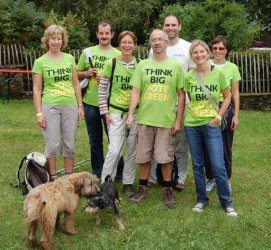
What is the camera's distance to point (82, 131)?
1075 cm

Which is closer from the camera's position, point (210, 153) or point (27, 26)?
point (210, 153)

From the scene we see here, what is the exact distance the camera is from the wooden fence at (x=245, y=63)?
1515 centimetres

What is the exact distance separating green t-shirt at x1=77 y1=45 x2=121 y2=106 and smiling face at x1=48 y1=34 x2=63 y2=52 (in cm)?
60

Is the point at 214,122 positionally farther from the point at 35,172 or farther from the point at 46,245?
the point at 35,172

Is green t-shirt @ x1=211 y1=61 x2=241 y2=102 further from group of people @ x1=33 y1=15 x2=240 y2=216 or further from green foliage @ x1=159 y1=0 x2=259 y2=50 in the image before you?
green foliage @ x1=159 y1=0 x2=259 y2=50

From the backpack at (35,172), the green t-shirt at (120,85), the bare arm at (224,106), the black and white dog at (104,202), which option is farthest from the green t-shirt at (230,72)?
the backpack at (35,172)

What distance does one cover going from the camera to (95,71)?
21.4 ft

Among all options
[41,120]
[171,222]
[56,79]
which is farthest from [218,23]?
[171,222]

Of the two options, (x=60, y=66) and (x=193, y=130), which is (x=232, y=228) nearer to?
(x=193, y=130)

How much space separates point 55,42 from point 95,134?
57.6 inches

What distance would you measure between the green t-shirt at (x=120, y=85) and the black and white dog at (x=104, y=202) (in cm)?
109

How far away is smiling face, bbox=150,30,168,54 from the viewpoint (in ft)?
18.5

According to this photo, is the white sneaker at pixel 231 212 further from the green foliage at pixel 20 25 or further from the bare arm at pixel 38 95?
the green foliage at pixel 20 25

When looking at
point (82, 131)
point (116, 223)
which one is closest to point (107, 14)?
point (82, 131)
